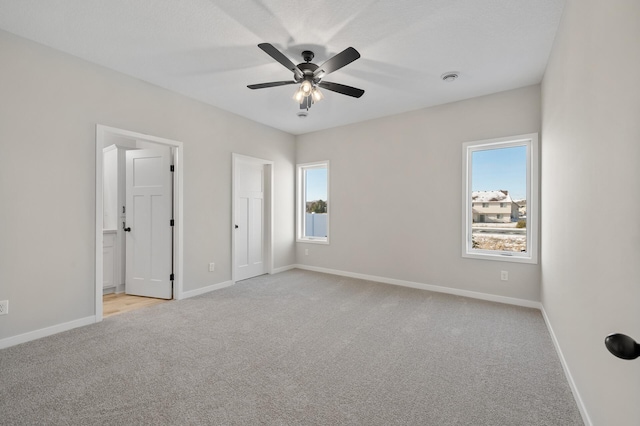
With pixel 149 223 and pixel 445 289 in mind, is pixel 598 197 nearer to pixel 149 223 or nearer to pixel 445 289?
pixel 445 289

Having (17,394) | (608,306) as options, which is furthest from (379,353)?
(17,394)

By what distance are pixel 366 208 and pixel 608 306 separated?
146 inches

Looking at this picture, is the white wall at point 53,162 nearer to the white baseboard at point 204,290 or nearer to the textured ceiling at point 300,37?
the textured ceiling at point 300,37

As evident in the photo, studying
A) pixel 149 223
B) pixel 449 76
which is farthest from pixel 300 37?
pixel 149 223

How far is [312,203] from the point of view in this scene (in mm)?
5902

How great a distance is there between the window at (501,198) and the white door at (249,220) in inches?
134

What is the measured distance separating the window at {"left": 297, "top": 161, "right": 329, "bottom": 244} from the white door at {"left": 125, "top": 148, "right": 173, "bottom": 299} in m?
2.61

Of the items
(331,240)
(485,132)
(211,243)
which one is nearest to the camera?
(485,132)

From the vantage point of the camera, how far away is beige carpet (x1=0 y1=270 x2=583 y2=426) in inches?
67.4

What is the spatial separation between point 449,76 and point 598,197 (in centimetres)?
240

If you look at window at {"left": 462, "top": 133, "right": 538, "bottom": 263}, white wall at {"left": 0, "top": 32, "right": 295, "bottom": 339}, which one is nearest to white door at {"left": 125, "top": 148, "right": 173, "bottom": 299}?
white wall at {"left": 0, "top": 32, "right": 295, "bottom": 339}

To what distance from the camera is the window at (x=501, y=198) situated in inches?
140

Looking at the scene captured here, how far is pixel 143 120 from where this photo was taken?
137 inches

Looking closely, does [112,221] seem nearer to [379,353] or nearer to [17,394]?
[17,394]
